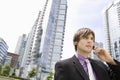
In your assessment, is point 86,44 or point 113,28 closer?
point 86,44

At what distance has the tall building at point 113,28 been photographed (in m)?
118

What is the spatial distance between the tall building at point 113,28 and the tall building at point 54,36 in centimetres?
3249

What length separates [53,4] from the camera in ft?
355

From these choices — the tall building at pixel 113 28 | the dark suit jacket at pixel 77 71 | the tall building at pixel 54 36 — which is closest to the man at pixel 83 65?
the dark suit jacket at pixel 77 71

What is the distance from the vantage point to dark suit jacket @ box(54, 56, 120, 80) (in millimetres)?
2055

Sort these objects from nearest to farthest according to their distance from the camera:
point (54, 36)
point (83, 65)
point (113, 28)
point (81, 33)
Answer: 1. point (83, 65)
2. point (81, 33)
3. point (54, 36)
4. point (113, 28)

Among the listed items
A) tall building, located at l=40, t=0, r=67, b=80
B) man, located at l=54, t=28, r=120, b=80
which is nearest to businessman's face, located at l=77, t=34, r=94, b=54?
man, located at l=54, t=28, r=120, b=80

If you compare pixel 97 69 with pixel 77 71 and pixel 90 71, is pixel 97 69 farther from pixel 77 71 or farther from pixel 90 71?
pixel 77 71

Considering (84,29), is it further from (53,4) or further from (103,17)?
(103,17)

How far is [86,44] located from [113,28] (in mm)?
126951

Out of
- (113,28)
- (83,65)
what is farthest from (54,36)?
(83,65)

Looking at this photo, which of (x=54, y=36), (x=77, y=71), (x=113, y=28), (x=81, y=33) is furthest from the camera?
(x=113, y=28)

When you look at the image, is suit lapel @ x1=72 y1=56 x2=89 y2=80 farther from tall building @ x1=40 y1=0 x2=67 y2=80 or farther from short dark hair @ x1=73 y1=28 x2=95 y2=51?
tall building @ x1=40 y1=0 x2=67 y2=80

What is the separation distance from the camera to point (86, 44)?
89.0 inches
